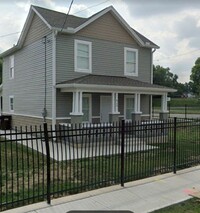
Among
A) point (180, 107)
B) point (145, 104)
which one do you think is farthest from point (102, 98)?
point (180, 107)

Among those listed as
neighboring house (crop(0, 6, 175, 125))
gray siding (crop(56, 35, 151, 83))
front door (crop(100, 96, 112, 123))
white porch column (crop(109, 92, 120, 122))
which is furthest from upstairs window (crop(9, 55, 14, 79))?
white porch column (crop(109, 92, 120, 122))

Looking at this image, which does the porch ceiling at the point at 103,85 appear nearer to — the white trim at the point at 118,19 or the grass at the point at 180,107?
the white trim at the point at 118,19

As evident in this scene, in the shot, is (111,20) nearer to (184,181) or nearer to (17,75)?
(17,75)

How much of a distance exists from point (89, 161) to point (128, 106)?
10240 millimetres

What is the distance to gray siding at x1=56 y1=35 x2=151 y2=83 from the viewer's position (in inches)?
582

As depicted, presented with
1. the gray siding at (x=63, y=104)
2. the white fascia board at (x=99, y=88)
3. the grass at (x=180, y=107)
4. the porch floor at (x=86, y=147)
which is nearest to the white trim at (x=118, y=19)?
the white fascia board at (x=99, y=88)

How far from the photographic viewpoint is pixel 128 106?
17.8m

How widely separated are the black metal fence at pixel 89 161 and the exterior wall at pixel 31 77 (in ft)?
24.7

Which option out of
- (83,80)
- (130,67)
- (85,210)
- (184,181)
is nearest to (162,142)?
(184,181)

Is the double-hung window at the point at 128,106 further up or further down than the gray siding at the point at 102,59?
further down

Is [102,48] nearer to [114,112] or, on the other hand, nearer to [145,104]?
[114,112]

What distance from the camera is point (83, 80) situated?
47.0 feet

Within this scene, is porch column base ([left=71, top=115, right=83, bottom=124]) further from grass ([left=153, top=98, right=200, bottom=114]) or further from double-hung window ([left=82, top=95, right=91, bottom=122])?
grass ([left=153, top=98, right=200, bottom=114])

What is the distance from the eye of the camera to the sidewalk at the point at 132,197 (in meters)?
5.13
